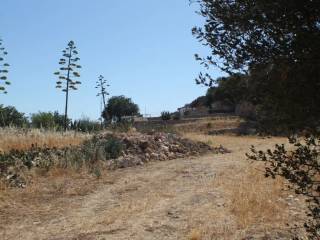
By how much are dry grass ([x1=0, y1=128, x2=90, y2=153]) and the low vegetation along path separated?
4704 mm

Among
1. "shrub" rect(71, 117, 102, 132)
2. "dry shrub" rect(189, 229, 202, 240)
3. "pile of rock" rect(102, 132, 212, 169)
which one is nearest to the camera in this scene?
"dry shrub" rect(189, 229, 202, 240)

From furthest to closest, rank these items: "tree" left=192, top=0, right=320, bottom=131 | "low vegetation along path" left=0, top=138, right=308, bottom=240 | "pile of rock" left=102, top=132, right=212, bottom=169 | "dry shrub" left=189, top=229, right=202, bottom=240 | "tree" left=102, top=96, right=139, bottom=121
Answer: "tree" left=102, top=96, right=139, bottom=121
"pile of rock" left=102, top=132, right=212, bottom=169
"low vegetation along path" left=0, top=138, right=308, bottom=240
"dry shrub" left=189, top=229, right=202, bottom=240
"tree" left=192, top=0, right=320, bottom=131

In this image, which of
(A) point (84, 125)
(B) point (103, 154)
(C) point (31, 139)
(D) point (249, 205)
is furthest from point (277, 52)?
(A) point (84, 125)

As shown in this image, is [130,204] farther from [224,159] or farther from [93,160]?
[224,159]

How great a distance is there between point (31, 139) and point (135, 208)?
9440 mm

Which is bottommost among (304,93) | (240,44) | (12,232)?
(12,232)

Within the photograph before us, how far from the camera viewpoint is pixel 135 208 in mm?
7820

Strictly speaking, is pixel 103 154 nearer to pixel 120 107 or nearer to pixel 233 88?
pixel 233 88

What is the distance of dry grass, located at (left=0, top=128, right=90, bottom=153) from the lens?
15.6 meters

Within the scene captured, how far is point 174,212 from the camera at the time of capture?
294 inches

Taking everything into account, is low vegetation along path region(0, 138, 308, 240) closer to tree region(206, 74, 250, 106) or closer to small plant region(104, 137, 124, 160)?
small plant region(104, 137, 124, 160)

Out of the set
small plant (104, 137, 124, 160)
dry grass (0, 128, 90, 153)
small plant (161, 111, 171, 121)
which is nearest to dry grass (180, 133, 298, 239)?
small plant (104, 137, 124, 160)

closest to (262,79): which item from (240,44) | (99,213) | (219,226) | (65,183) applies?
(240,44)

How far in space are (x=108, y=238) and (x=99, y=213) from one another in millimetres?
1549
